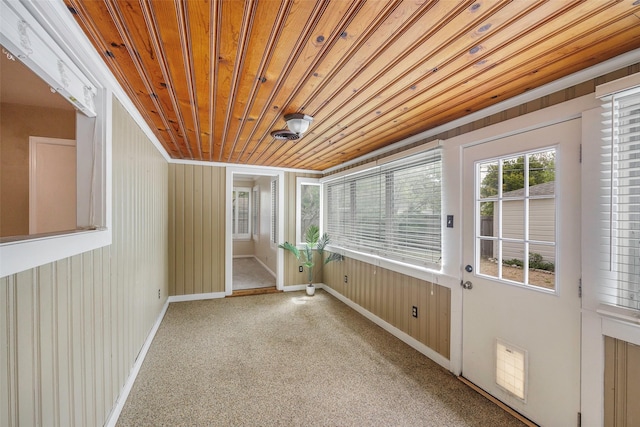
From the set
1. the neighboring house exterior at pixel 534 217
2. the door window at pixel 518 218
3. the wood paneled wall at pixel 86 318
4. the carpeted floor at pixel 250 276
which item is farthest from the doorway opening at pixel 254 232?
the neighboring house exterior at pixel 534 217

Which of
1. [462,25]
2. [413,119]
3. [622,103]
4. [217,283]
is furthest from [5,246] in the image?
[217,283]

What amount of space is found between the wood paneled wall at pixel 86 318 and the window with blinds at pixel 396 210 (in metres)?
2.67

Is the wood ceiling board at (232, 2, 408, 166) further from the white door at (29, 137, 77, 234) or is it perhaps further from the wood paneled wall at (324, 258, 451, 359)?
the wood paneled wall at (324, 258, 451, 359)

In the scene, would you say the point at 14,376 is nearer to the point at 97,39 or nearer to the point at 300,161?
the point at 97,39

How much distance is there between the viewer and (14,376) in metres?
0.93

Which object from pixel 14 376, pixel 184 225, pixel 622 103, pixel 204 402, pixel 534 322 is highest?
pixel 622 103

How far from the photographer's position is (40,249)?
3.34 ft

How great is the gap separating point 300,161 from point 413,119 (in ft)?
7.37

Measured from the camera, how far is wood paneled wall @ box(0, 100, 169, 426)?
0.95 m

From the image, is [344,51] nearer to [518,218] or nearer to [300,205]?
[518,218]

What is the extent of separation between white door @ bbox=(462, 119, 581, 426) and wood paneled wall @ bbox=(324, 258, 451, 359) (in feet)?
0.78

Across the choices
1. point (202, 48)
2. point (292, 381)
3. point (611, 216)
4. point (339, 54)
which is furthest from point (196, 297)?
point (611, 216)

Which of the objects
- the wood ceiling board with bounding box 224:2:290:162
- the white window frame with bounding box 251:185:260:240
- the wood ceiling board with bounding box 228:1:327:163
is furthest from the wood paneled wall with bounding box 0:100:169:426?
the white window frame with bounding box 251:185:260:240

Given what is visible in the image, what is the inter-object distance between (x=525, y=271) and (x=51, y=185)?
11.5ft
